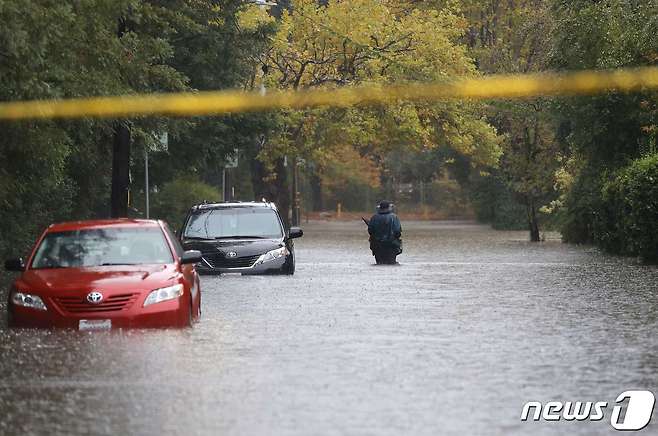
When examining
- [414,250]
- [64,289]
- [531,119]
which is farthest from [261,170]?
[64,289]

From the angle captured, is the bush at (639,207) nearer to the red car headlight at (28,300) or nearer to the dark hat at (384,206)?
the dark hat at (384,206)

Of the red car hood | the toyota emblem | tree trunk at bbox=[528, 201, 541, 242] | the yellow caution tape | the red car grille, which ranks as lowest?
tree trunk at bbox=[528, 201, 541, 242]

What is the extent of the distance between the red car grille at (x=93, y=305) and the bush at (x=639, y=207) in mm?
17682

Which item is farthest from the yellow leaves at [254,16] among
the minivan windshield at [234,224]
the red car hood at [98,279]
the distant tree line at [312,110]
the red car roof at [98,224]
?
the red car hood at [98,279]

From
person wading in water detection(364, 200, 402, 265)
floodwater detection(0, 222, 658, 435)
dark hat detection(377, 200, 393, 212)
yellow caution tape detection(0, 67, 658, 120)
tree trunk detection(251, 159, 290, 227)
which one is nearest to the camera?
floodwater detection(0, 222, 658, 435)

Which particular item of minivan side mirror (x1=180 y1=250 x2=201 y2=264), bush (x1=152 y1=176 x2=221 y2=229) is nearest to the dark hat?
bush (x1=152 y1=176 x2=221 y2=229)

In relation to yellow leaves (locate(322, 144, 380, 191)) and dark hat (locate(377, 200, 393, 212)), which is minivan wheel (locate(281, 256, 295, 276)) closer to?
dark hat (locate(377, 200, 393, 212))

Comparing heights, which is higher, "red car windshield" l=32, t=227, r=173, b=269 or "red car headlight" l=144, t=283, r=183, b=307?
"red car windshield" l=32, t=227, r=173, b=269

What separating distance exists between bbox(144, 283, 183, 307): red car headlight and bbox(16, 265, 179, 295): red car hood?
2.2 inches

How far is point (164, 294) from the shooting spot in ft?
55.3

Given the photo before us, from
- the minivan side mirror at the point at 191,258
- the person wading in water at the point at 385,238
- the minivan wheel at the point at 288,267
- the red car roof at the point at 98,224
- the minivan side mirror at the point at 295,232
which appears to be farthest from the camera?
the person wading in water at the point at 385,238

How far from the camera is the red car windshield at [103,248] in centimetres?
1783

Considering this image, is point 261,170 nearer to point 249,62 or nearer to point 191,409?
point 249,62

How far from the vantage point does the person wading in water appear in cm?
3466
